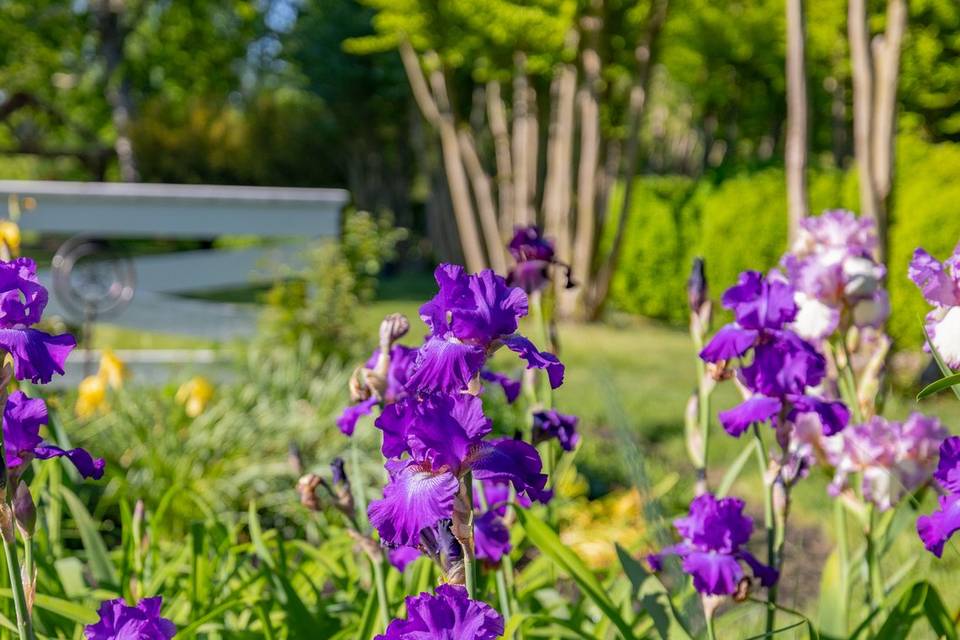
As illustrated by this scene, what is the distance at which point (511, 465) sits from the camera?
3.02 ft

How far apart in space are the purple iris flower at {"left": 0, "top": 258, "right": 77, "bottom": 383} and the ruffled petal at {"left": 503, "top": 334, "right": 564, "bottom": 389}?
44cm

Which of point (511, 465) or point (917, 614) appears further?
point (917, 614)

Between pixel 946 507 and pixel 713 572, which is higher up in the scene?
pixel 946 507

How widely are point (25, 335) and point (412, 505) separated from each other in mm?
431

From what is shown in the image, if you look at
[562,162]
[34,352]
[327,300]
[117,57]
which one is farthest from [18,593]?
[117,57]

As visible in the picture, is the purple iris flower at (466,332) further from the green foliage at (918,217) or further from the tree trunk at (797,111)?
the green foliage at (918,217)

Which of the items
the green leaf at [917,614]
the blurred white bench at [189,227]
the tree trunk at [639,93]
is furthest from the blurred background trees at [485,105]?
the green leaf at [917,614]

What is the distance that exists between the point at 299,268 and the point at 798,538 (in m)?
3.53

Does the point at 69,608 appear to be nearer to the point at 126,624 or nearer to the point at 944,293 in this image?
the point at 126,624

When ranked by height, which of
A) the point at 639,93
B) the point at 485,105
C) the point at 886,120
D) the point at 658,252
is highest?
the point at 485,105

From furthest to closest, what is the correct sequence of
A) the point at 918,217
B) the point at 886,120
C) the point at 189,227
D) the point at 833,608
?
1. the point at 918,217
2. the point at 189,227
3. the point at 886,120
4. the point at 833,608

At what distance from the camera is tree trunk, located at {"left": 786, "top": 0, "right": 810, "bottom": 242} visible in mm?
5434

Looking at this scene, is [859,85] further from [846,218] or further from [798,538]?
[846,218]

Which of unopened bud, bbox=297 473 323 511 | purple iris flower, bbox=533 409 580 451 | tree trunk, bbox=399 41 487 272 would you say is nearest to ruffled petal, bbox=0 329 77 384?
unopened bud, bbox=297 473 323 511
